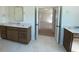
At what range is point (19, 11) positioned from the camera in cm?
570

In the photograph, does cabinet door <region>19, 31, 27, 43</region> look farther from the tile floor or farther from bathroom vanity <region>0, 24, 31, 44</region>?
the tile floor

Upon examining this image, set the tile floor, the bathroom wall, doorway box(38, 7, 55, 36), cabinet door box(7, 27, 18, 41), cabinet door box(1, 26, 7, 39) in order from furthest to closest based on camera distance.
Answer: doorway box(38, 7, 55, 36) → cabinet door box(1, 26, 7, 39) → cabinet door box(7, 27, 18, 41) → the bathroom wall → the tile floor

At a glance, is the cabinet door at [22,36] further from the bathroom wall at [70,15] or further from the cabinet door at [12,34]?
the bathroom wall at [70,15]

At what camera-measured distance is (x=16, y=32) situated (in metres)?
5.09

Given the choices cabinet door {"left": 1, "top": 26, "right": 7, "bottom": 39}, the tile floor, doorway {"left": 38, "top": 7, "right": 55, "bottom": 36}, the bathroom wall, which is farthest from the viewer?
doorway {"left": 38, "top": 7, "right": 55, "bottom": 36}

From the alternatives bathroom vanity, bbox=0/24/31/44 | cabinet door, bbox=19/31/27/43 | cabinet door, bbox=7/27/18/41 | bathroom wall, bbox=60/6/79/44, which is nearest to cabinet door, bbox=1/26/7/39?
bathroom vanity, bbox=0/24/31/44

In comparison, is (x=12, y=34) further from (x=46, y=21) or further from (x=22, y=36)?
(x=46, y=21)

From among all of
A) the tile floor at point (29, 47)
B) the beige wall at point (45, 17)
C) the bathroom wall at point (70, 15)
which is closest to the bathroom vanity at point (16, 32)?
the tile floor at point (29, 47)

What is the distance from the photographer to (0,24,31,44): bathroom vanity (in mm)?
4852

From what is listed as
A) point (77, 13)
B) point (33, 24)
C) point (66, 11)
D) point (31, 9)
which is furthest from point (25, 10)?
point (77, 13)

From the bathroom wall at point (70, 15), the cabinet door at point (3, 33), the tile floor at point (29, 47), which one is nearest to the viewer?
the tile floor at point (29, 47)

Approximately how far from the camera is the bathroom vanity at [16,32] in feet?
15.9

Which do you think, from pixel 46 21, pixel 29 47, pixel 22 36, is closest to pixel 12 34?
pixel 22 36
